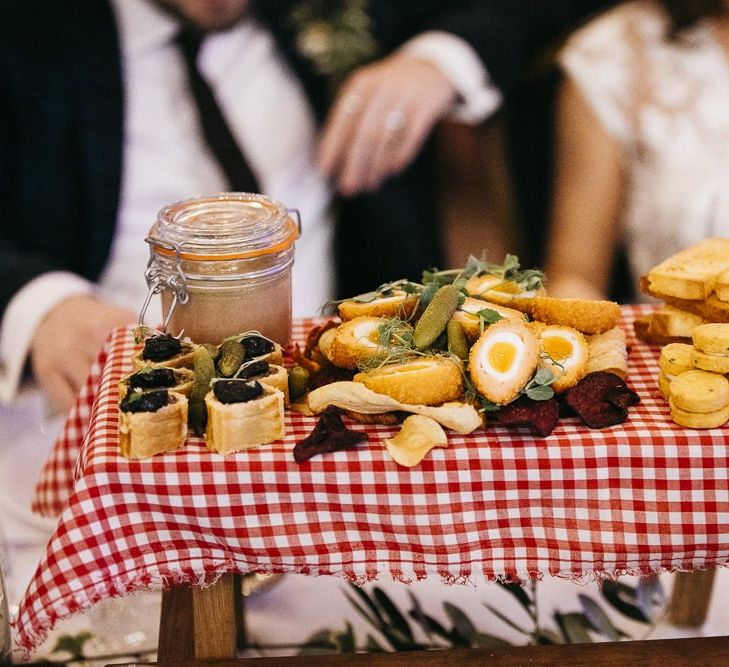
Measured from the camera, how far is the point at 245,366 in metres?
0.91

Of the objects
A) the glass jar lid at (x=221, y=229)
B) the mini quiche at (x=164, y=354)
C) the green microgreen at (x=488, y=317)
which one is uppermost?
the glass jar lid at (x=221, y=229)

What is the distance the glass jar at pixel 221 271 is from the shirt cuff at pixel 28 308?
2.64 ft

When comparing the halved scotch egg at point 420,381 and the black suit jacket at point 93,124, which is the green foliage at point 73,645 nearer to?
the halved scotch egg at point 420,381

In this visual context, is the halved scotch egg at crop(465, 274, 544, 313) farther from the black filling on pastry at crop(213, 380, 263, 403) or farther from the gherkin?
the black filling on pastry at crop(213, 380, 263, 403)

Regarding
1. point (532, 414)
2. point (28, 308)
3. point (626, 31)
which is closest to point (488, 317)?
point (532, 414)

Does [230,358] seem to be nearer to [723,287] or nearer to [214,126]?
[723,287]

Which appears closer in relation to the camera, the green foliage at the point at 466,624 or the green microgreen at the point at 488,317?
the green microgreen at the point at 488,317

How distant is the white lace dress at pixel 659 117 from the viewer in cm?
198

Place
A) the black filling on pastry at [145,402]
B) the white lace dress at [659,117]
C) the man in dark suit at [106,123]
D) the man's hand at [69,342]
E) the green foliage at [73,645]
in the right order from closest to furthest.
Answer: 1. the black filling on pastry at [145,402]
2. the green foliage at [73,645]
3. the man's hand at [69,342]
4. the man in dark suit at [106,123]
5. the white lace dress at [659,117]

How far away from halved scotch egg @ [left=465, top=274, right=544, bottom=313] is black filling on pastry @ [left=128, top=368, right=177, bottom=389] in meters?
0.36

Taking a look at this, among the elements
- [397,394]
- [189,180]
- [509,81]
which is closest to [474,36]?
[509,81]

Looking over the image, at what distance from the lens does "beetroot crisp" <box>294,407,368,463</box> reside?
858 millimetres

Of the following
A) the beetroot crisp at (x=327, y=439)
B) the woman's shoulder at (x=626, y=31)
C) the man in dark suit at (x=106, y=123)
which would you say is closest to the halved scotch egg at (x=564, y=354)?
the beetroot crisp at (x=327, y=439)

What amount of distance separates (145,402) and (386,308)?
0.99 feet
